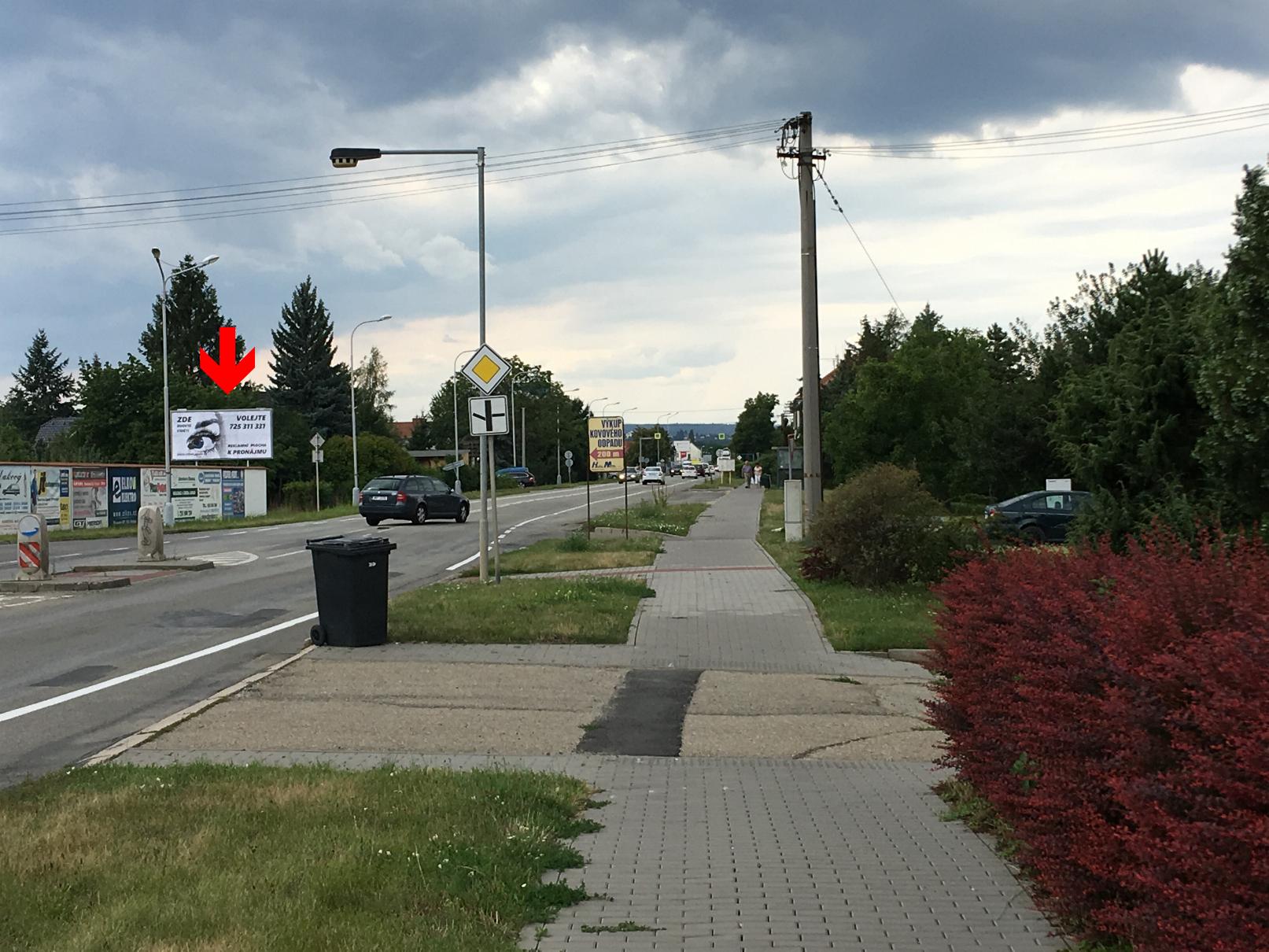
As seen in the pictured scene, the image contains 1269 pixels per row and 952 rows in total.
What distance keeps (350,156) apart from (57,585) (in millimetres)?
8290

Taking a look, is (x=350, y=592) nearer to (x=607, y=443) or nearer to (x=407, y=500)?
(x=607, y=443)

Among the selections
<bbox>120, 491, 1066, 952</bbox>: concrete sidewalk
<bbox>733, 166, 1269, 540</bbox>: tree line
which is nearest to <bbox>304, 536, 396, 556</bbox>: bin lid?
<bbox>120, 491, 1066, 952</bbox>: concrete sidewalk

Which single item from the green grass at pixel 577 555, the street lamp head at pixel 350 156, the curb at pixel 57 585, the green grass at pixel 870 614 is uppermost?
the street lamp head at pixel 350 156

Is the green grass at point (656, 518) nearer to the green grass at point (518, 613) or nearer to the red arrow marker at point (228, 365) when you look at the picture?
the green grass at point (518, 613)

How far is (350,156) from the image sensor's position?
1931cm

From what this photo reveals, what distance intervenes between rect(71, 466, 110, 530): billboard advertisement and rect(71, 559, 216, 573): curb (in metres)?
16.1

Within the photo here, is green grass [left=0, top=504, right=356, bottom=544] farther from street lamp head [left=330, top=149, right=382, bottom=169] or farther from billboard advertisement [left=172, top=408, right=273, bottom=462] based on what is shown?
street lamp head [left=330, top=149, right=382, bottom=169]

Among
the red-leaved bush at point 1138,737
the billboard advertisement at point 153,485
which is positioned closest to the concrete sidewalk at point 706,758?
the red-leaved bush at point 1138,737

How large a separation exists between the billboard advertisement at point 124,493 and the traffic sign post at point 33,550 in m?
20.7

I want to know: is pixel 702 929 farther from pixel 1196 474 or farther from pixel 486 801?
pixel 1196 474

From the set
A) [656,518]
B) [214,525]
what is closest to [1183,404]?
[656,518]

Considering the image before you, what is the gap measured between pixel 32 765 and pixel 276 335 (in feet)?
288

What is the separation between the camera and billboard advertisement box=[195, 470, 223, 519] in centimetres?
4578

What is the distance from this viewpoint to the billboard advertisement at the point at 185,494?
44.8 meters
